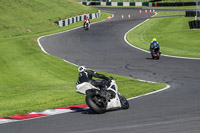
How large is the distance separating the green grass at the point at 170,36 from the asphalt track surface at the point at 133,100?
2.35 metres

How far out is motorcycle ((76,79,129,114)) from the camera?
37.6 ft

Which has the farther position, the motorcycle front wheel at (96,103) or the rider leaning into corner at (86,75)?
the rider leaning into corner at (86,75)

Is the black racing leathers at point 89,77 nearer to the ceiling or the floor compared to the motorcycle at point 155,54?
nearer to the ceiling

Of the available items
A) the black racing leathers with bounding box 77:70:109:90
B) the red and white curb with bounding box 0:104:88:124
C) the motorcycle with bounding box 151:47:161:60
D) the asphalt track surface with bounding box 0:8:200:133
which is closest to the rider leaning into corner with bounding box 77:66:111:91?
the black racing leathers with bounding box 77:70:109:90

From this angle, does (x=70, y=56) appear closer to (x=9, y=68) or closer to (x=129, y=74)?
(x=9, y=68)

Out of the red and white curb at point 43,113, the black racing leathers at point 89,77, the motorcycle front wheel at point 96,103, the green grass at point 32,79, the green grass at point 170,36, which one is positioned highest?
the black racing leathers at point 89,77

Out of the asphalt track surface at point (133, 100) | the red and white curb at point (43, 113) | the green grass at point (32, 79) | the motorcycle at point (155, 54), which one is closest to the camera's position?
the asphalt track surface at point (133, 100)

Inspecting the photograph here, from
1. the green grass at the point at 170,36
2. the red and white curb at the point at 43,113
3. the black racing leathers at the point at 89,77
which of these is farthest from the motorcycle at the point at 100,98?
the green grass at the point at 170,36

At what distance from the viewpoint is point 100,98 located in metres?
11.7

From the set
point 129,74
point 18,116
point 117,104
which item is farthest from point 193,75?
point 18,116

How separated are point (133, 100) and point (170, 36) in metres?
30.6

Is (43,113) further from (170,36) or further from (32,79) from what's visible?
(170,36)

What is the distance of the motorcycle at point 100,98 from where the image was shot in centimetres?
1146

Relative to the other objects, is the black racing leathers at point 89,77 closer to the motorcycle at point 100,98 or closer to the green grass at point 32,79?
the motorcycle at point 100,98
